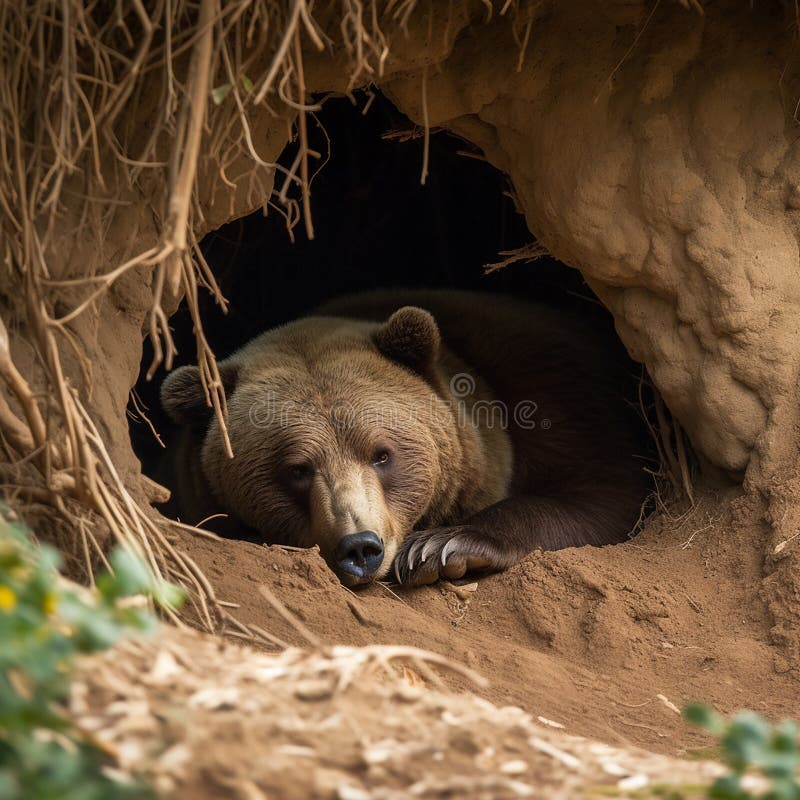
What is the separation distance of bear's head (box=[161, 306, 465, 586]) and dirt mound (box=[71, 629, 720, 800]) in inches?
92.9

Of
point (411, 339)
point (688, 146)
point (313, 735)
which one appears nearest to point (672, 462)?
point (411, 339)

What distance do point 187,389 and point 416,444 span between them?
4.23 feet

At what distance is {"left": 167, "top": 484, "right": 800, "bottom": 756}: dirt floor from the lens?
3.66 m

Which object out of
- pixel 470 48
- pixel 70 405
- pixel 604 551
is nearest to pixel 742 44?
pixel 470 48

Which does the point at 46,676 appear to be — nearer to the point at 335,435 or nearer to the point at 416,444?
the point at 335,435

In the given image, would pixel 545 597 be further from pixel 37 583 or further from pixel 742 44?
pixel 37 583

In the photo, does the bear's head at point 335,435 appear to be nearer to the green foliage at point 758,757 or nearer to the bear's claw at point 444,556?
the bear's claw at point 444,556

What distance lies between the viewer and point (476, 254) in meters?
8.59

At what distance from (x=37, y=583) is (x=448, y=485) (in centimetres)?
391

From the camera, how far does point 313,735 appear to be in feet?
6.49

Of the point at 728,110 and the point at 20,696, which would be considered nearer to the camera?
the point at 20,696

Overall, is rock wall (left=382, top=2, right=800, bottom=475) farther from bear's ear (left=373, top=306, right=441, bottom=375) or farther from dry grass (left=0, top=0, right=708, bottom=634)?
bear's ear (left=373, top=306, right=441, bottom=375)

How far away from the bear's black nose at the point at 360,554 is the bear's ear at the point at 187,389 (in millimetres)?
1363

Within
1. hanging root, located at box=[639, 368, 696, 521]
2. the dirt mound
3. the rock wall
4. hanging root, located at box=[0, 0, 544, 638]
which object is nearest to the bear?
hanging root, located at box=[639, 368, 696, 521]
